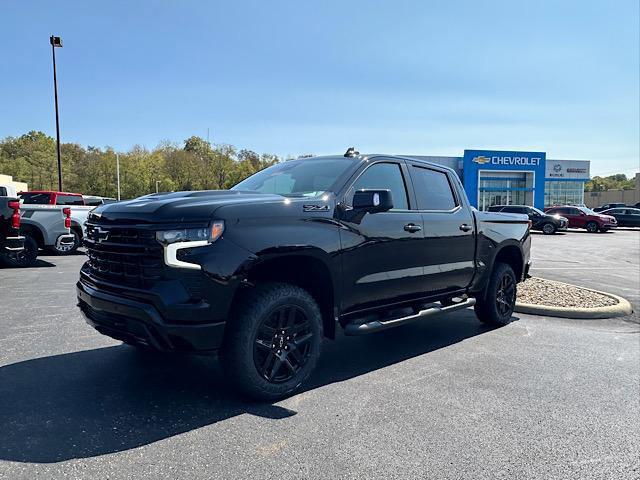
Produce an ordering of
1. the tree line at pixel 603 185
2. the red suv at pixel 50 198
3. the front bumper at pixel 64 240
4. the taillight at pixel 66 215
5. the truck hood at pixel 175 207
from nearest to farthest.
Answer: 1. the truck hood at pixel 175 207
2. the front bumper at pixel 64 240
3. the taillight at pixel 66 215
4. the red suv at pixel 50 198
5. the tree line at pixel 603 185

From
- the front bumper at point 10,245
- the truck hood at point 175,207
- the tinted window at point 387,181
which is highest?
the tinted window at point 387,181

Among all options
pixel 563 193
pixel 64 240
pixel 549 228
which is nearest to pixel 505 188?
pixel 563 193

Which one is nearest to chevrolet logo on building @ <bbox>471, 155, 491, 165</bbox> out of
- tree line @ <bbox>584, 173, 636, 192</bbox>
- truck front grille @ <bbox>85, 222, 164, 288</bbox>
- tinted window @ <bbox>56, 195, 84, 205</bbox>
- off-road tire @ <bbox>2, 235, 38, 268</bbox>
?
tinted window @ <bbox>56, 195, 84, 205</bbox>

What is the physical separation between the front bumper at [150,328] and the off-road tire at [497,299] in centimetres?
394

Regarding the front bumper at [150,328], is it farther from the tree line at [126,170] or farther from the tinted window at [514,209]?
the tree line at [126,170]

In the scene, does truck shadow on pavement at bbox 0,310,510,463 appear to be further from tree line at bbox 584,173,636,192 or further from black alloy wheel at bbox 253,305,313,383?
tree line at bbox 584,173,636,192

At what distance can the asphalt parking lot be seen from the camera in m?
2.89

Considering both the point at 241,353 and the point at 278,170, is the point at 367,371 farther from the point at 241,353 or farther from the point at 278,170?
the point at 278,170

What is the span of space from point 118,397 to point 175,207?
5.01 feet

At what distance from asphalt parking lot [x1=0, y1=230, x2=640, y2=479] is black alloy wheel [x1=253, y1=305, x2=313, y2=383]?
25 centimetres

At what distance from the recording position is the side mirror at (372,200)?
405cm

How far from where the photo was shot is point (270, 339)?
3777 millimetres

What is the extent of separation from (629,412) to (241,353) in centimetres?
295

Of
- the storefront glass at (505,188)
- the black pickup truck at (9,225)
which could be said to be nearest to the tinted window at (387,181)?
the black pickup truck at (9,225)
